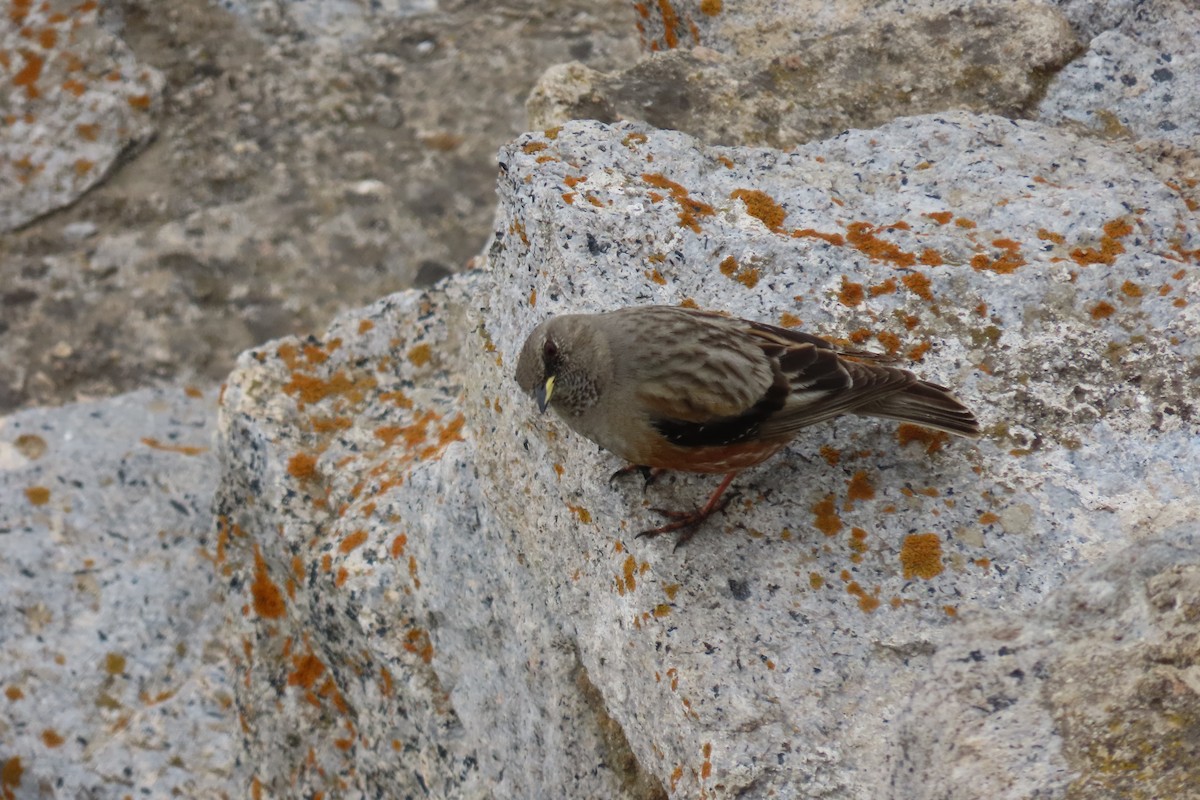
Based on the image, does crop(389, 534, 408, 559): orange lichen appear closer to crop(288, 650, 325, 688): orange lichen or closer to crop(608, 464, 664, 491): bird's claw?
crop(288, 650, 325, 688): orange lichen

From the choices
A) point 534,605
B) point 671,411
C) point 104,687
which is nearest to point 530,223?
point 671,411

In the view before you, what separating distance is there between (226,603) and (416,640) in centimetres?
154

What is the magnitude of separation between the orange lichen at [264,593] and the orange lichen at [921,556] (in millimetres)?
3280

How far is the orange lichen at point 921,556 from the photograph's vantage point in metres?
3.67

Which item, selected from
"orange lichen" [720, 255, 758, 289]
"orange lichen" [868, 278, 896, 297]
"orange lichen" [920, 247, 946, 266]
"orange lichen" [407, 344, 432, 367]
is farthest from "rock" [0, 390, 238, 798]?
"orange lichen" [920, 247, 946, 266]

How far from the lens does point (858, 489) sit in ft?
12.9

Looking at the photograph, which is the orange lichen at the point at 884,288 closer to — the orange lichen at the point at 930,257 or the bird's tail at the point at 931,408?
the orange lichen at the point at 930,257

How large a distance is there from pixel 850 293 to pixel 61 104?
7313 mm

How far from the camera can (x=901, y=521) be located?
12.5ft

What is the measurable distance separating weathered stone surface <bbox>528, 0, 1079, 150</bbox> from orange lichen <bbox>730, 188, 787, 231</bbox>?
0.76 meters

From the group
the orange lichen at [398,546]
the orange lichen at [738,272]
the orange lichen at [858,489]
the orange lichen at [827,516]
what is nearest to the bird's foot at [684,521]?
the orange lichen at [827,516]

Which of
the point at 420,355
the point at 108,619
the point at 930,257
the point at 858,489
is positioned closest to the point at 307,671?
the point at 108,619

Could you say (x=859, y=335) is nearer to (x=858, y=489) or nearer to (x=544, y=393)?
(x=858, y=489)

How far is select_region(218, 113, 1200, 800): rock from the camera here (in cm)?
345
